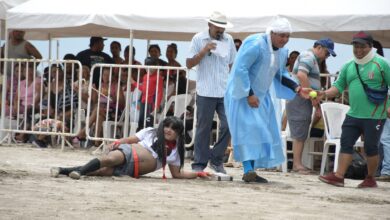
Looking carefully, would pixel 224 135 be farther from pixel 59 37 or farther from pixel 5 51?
pixel 59 37

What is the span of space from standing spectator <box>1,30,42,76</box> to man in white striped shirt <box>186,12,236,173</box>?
265 inches

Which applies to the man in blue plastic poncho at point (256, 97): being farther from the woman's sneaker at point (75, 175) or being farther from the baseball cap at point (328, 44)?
the baseball cap at point (328, 44)

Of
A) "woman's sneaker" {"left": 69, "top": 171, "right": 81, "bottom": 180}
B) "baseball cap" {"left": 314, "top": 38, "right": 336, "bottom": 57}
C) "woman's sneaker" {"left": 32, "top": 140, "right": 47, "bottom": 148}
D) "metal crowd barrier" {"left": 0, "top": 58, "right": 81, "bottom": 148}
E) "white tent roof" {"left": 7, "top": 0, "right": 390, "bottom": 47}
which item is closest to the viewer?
"woman's sneaker" {"left": 69, "top": 171, "right": 81, "bottom": 180}

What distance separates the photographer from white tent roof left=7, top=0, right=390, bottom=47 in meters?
15.1

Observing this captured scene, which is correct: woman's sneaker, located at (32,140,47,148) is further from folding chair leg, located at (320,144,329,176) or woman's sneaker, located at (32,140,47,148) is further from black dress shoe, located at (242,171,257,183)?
black dress shoe, located at (242,171,257,183)

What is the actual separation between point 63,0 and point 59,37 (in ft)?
18.1

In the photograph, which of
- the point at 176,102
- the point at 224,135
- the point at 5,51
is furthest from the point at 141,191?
the point at 5,51

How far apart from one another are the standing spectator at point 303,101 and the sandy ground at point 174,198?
63.5 inches

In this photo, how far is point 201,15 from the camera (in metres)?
15.9

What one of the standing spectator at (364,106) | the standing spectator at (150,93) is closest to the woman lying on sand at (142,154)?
the standing spectator at (364,106)

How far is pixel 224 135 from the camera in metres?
13.1

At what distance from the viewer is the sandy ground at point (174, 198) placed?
338 inches

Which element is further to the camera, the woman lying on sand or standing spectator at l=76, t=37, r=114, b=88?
standing spectator at l=76, t=37, r=114, b=88

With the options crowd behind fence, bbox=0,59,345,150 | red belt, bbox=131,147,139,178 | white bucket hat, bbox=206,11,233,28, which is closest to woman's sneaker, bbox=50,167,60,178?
red belt, bbox=131,147,139,178
